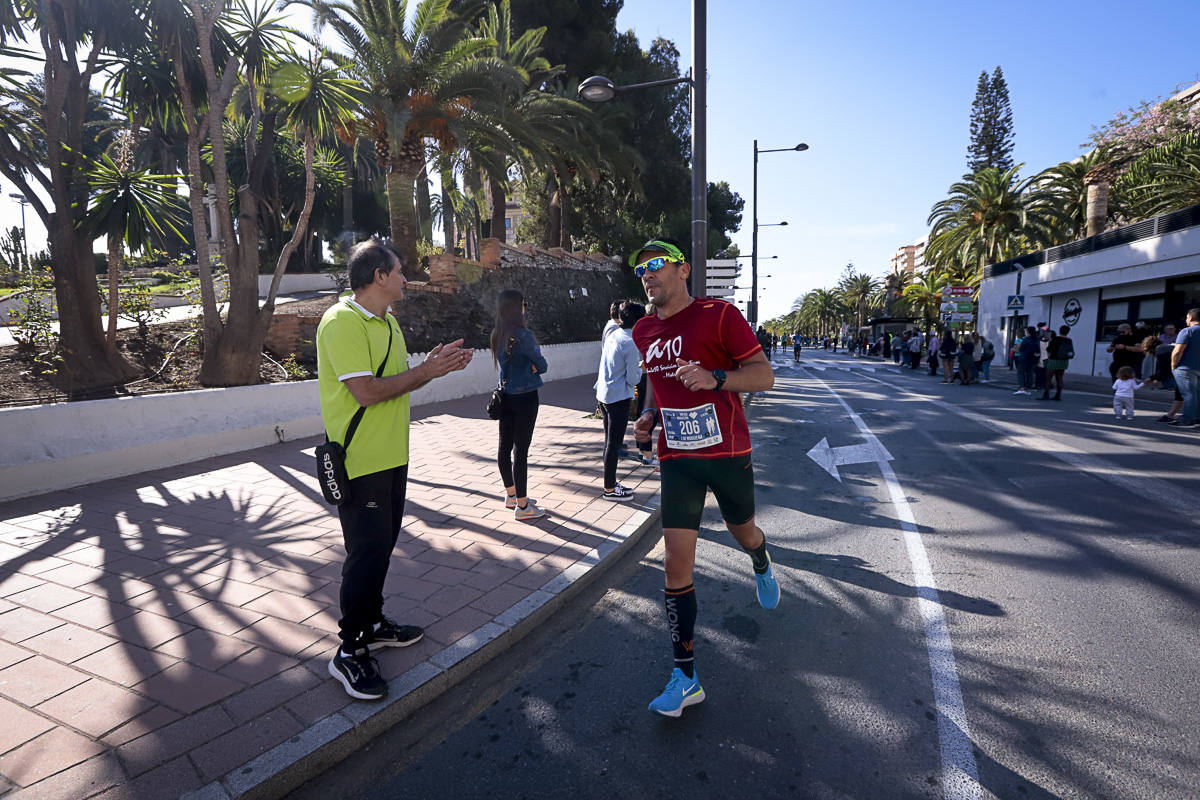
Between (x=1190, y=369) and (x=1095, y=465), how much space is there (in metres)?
4.56

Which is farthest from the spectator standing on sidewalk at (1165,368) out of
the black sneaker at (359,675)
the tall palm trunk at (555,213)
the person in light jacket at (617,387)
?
the tall palm trunk at (555,213)

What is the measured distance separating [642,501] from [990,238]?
35.6 metres

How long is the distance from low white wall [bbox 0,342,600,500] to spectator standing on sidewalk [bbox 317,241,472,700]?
17.6ft

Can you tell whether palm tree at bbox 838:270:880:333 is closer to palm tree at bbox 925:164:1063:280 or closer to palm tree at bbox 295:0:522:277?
palm tree at bbox 925:164:1063:280

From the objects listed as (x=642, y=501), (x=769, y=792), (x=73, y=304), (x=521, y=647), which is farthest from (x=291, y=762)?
(x=73, y=304)

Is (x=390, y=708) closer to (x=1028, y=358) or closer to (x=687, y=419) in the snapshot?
(x=687, y=419)

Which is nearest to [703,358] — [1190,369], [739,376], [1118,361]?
[739,376]

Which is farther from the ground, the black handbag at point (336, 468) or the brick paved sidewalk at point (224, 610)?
the black handbag at point (336, 468)

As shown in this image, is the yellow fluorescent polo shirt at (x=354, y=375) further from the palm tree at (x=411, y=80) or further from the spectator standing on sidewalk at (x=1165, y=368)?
the spectator standing on sidewalk at (x=1165, y=368)

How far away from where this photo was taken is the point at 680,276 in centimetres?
290

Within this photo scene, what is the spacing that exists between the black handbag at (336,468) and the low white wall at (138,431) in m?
5.49

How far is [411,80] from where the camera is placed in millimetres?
13750

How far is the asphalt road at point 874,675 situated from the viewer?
93.2 inches

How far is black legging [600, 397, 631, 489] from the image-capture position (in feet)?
19.2
